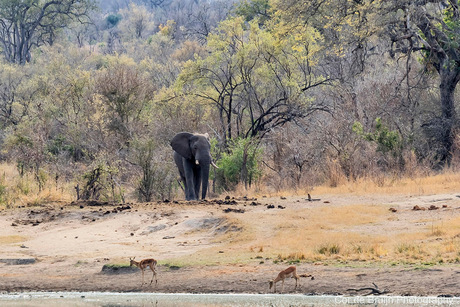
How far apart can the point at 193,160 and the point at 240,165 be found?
245 cm

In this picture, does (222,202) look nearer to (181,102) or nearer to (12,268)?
(12,268)

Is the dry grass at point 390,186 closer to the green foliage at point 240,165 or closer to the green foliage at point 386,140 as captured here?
the green foliage at point 386,140

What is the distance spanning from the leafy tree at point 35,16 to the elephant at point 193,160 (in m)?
38.9

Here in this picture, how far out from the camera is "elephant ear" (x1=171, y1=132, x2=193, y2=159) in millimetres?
19344

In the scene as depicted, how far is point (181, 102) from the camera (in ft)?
93.5

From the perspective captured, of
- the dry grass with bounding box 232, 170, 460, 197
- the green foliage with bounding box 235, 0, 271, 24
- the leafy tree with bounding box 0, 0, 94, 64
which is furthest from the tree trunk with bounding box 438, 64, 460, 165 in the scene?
the leafy tree with bounding box 0, 0, 94, 64

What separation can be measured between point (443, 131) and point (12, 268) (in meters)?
15.7

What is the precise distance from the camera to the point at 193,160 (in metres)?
19.6

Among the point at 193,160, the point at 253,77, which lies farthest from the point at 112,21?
the point at 193,160

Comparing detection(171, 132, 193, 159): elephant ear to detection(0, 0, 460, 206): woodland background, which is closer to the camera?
detection(171, 132, 193, 159): elephant ear

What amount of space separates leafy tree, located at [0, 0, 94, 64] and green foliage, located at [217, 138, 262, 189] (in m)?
37.1

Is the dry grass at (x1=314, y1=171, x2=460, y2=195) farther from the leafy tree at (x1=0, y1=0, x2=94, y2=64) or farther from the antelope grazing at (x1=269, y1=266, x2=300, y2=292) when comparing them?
the leafy tree at (x1=0, y1=0, x2=94, y2=64)

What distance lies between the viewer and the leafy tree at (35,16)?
54.8 metres

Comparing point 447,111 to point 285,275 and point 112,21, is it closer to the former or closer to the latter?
point 285,275
